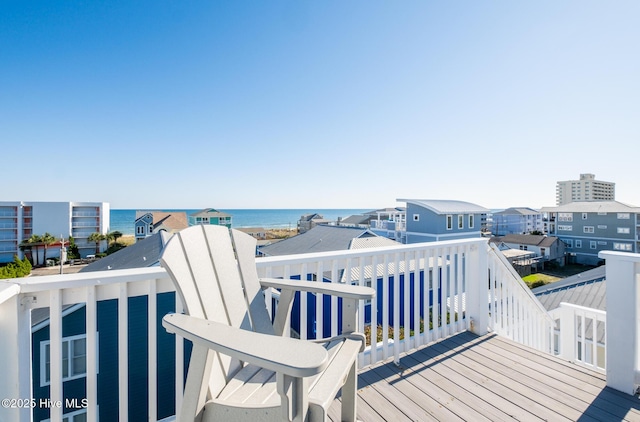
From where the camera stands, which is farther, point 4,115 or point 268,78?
point 4,115

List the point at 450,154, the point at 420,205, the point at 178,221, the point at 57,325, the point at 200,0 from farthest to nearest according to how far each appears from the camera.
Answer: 1. the point at 178,221
2. the point at 420,205
3. the point at 450,154
4. the point at 200,0
5. the point at 57,325

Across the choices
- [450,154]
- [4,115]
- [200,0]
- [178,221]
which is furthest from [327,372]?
[178,221]

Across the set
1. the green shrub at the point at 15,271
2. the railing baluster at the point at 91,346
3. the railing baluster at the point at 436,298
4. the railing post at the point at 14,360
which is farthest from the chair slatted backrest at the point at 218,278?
the green shrub at the point at 15,271

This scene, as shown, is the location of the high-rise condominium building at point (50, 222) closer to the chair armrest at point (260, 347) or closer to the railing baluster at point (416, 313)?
the railing baluster at point (416, 313)

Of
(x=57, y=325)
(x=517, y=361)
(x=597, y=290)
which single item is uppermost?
(x=57, y=325)

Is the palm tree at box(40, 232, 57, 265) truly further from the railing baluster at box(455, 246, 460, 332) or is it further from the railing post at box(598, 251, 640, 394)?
the railing post at box(598, 251, 640, 394)

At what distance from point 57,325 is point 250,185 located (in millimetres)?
24824

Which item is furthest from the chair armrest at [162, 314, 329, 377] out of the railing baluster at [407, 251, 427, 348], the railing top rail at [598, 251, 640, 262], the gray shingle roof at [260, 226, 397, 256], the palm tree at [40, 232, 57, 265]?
the palm tree at [40, 232, 57, 265]

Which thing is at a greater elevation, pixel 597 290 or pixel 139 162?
Result: pixel 139 162

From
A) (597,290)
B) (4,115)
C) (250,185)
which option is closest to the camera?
(597,290)

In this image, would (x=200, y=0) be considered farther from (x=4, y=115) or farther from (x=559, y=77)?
(x=4, y=115)

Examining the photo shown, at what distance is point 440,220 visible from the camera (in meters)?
16.1

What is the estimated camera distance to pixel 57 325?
1.24 meters

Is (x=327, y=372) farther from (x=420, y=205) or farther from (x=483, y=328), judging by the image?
(x=420, y=205)
